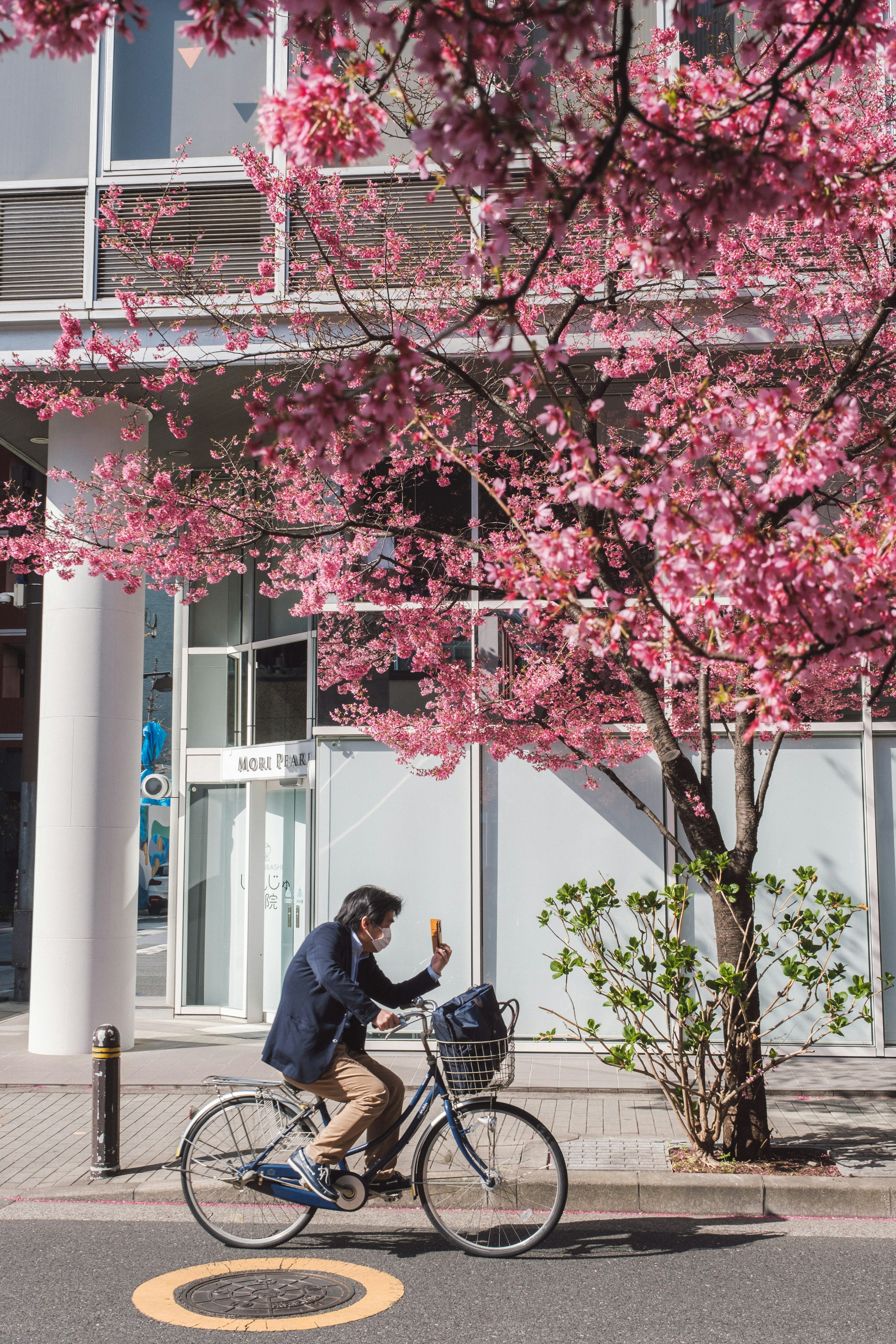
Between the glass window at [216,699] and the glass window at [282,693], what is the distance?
1.02ft

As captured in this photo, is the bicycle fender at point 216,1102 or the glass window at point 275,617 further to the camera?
the glass window at point 275,617

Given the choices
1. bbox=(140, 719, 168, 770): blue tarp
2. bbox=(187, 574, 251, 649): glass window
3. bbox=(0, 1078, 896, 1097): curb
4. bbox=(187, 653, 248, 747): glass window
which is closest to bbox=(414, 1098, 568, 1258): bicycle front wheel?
bbox=(0, 1078, 896, 1097): curb

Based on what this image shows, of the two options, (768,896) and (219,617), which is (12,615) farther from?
(768,896)

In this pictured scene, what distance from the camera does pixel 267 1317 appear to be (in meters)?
4.95

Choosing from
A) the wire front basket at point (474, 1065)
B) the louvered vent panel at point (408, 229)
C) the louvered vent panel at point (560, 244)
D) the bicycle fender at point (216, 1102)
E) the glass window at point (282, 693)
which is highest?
the louvered vent panel at point (408, 229)

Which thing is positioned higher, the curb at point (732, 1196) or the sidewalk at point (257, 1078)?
the curb at point (732, 1196)

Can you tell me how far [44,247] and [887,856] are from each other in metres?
9.35

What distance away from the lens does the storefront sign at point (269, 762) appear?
1178 cm

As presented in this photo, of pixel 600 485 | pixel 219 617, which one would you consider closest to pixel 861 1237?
pixel 600 485

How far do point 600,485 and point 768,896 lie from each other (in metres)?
7.72

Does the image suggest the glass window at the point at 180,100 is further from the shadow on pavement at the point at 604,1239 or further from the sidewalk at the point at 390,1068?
the shadow on pavement at the point at 604,1239

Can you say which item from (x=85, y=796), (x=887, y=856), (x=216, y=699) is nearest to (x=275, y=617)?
(x=216, y=699)

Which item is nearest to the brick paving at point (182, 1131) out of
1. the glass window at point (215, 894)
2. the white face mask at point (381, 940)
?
the white face mask at point (381, 940)

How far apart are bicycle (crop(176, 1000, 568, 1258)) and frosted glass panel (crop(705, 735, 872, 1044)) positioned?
5.64 meters
